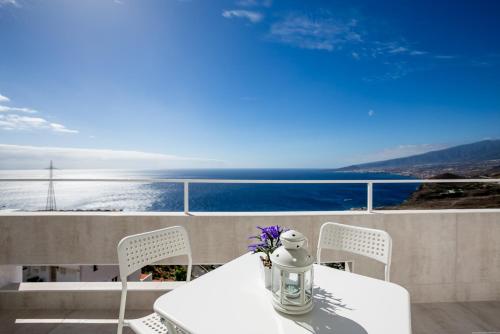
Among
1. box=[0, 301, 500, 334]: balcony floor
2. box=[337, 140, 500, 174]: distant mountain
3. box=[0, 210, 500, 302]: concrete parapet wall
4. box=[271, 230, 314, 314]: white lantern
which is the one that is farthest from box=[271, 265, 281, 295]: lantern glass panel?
box=[337, 140, 500, 174]: distant mountain

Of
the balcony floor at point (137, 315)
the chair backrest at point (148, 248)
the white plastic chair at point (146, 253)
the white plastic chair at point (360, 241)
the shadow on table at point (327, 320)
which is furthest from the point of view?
the balcony floor at point (137, 315)

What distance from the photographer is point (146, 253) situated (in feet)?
4.73

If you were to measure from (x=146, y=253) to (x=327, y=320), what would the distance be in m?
1.10

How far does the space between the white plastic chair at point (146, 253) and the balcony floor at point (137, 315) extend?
100 cm

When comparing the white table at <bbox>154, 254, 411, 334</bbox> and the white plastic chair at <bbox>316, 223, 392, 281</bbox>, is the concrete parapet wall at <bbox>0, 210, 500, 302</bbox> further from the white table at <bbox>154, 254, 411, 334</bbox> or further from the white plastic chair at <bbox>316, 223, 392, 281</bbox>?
the white table at <bbox>154, 254, 411, 334</bbox>

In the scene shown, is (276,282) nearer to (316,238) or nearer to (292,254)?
(292,254)

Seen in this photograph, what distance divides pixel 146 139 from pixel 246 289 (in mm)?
35636

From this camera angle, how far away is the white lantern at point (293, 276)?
805 mm

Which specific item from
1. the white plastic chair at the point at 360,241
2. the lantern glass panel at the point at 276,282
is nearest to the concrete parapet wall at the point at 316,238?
the white plastic chair at the point at 360,241

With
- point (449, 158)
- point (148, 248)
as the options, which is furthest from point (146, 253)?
point (449, 158)

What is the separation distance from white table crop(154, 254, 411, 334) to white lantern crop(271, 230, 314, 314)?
1.3 inches

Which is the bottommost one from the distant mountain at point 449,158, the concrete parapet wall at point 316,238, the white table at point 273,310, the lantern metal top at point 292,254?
the concrete parapet wall at point 316,238

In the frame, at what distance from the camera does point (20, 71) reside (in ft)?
20.4

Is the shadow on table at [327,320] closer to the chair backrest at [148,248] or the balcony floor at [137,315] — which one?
the chair backrest at [148,248]
